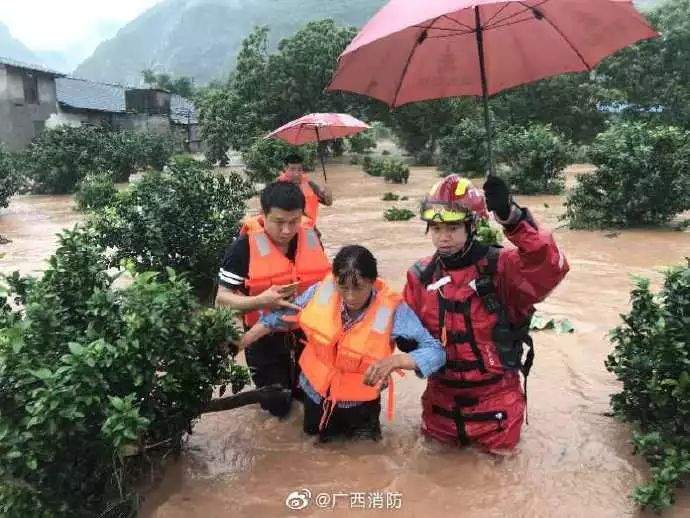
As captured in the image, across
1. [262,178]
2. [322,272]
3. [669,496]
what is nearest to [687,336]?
[669,496]

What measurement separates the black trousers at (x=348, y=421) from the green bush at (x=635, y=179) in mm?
7457

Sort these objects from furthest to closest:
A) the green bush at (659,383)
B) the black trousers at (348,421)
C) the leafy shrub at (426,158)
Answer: the leafy shrub at (426,158) < the black trousers at (348,421) < the green bush at (659,383)

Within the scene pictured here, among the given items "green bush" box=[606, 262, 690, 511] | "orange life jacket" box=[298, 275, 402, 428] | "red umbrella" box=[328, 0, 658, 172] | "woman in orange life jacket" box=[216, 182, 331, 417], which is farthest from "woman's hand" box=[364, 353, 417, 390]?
"red umbrella" box=[328, 0, 658, 172]

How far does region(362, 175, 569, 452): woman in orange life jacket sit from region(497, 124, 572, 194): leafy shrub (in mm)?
12972

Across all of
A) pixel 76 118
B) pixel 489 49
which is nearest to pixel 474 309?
pixel 489 49

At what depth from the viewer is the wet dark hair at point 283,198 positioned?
369 centimetres

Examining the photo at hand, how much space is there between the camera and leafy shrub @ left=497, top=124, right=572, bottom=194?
1534cm

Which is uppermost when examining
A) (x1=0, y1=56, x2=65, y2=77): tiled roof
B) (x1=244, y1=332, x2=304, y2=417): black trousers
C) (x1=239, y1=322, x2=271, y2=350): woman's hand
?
(x1=0, y1=56, x2=65, y2=77): tiled roof

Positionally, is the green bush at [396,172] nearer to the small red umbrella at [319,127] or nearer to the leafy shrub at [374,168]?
the leafy shrub at [374,168]

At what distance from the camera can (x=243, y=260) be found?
3859 mm

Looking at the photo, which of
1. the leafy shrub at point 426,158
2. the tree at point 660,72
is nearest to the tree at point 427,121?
the leafy shrub at point 426,158

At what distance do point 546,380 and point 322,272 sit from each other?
1896 mm

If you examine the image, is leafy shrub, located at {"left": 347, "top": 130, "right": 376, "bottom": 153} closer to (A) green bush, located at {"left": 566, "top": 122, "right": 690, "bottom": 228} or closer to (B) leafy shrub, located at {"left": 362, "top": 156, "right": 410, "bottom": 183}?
(B) leafy shrub, located at {"left": 362, "top": 156, "right": 410, "bottom": 183}

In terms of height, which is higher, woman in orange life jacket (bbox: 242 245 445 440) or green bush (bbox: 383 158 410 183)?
green bush (bbox: 383 158 410 183)
